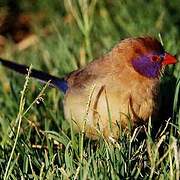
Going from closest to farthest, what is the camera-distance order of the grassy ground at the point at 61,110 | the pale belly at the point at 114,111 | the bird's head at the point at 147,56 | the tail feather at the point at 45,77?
the grassy ground at the point at 61,110 → the pale belly at the point at 114,111 → the bird's head at the point at 147,56 → the tail feather at the point at 45,77

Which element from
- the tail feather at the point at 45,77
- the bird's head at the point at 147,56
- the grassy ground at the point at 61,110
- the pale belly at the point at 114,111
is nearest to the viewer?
the grassy ground at the point at 61,110

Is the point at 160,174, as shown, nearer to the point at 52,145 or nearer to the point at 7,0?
the point at 52,145

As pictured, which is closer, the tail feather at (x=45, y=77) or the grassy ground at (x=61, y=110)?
the grassy ground at (x=61, y=110)

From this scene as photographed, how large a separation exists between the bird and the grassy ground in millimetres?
95

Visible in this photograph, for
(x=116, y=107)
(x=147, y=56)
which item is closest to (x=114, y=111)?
(x=116, y=107)

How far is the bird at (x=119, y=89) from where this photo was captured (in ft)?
9.98

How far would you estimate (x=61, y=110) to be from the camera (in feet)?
12.4

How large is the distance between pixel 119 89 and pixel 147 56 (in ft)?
0.85

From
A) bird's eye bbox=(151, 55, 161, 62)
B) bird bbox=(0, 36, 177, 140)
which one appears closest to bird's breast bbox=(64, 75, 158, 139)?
bird bbox=(0, 36, 177, 140)

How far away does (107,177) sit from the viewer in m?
2.50

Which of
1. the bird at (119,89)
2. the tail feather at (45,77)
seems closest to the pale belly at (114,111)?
the bird at (119,89)

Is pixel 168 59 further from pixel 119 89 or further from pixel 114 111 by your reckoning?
pixel 114 111

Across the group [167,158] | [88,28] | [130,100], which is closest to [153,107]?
Answer: [130,100]

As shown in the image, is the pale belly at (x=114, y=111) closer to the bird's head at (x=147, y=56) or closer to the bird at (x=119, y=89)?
the bird at (x=119, y=89)
